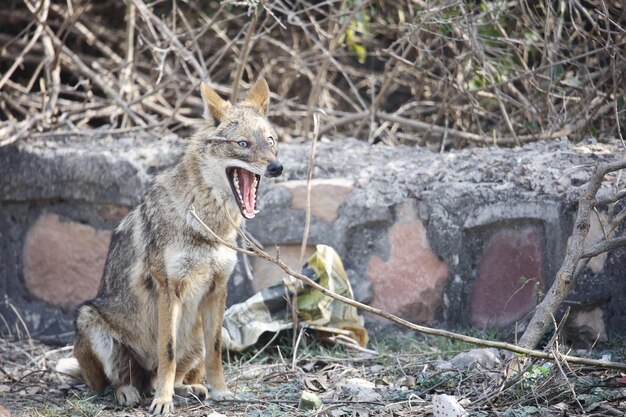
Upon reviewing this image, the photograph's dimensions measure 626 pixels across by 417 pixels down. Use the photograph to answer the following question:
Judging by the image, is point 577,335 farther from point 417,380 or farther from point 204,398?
point 204,398

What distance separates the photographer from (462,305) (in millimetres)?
5574

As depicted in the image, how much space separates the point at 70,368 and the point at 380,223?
2.20 metres

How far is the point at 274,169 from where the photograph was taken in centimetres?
475

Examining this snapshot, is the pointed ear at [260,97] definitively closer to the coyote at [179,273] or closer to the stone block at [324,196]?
the coyote at [179,273]

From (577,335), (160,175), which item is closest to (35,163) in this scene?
(160,175)

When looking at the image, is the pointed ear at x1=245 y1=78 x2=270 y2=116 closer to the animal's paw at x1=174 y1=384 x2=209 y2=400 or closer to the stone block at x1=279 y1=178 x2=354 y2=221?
the stone block at x1=279 y1=178 x2=354 y2=221

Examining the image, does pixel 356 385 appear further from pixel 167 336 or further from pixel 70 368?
pixel 70 368

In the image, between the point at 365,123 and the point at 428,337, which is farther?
the point at 365,123

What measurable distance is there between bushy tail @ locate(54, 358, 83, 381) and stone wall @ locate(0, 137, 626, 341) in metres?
0.91

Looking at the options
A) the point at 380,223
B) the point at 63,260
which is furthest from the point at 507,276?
the point at 63,260

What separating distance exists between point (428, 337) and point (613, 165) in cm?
185

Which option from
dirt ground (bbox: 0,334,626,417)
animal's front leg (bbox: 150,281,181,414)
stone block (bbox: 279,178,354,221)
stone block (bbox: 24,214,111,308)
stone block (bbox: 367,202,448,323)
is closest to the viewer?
dirt ground (bbox: 0,334,626,417)

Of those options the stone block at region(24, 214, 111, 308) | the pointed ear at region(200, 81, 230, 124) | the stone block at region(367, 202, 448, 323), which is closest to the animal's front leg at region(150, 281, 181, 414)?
the pointed ear at region(200, 81, 230, 124)

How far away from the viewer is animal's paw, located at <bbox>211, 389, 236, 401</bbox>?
A: 16.0ft
